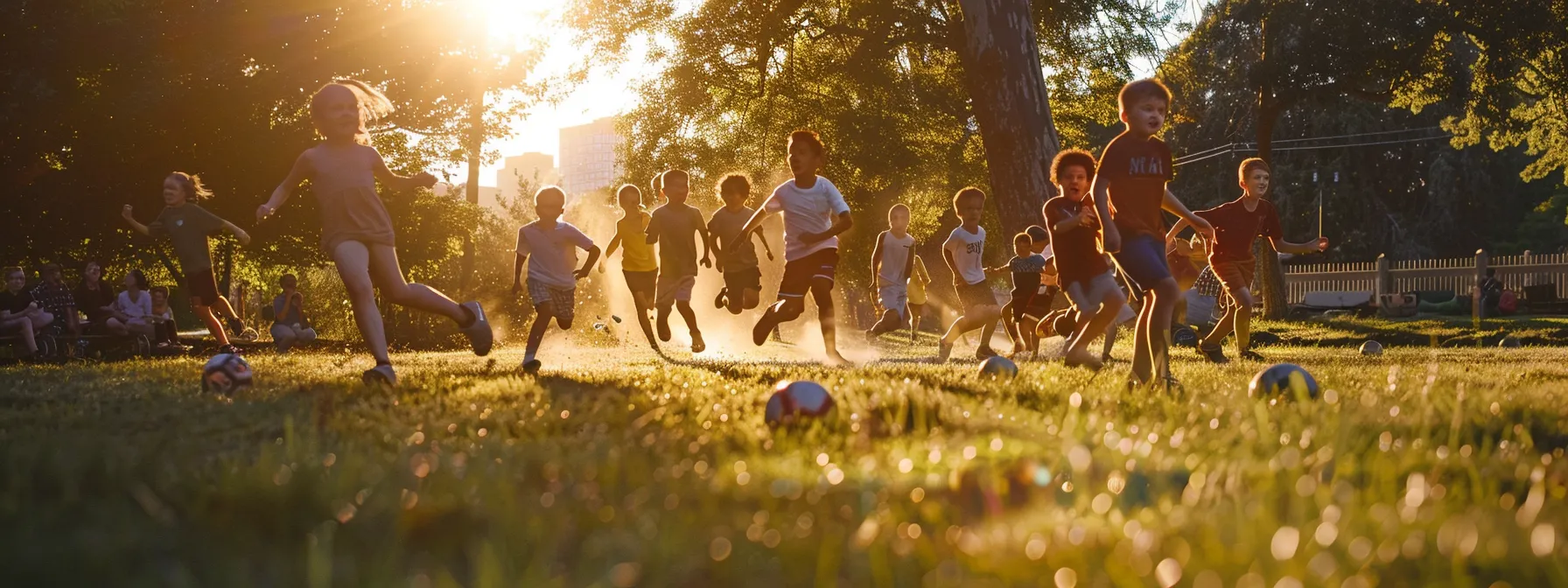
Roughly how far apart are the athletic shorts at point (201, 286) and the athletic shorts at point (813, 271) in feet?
24.4

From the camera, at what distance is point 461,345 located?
2395 cm

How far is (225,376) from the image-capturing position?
23.6 feet

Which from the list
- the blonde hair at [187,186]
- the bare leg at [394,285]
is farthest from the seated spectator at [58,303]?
the bare leg at [394,285]

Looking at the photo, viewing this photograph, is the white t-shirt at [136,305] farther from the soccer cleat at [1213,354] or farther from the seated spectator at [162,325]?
the soccer cleat at [1213,354]

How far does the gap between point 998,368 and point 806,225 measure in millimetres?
3511

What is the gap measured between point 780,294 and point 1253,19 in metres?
20.7

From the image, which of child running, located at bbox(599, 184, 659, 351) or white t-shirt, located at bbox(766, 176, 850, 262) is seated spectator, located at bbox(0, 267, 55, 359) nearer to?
child running, located at bbox(599, 184, 659, 351)

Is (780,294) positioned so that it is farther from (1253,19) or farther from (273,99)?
(1253,19)

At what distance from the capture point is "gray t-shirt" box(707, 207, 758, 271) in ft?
43.2

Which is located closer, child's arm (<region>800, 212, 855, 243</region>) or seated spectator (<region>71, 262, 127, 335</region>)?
child's arm (<region>800, 212, 855, 243</region>)

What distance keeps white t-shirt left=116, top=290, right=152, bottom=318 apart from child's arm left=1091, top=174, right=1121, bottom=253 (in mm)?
17580

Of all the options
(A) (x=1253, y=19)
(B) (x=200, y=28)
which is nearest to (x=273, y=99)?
(B) (x=200, y=28)

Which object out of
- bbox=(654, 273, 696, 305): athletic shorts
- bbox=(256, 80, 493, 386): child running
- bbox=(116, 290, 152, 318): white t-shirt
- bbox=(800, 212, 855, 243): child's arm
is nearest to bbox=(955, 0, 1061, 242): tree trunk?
bbox=(654, 273, 696, 305): athletic shorts

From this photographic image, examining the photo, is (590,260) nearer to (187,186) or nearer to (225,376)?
(225,376)
